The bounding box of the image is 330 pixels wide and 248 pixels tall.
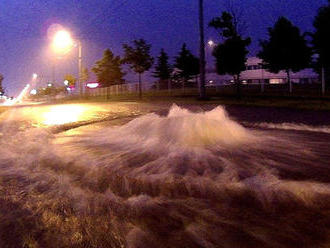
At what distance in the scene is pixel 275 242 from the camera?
352 cm

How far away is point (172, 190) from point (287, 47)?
98.2ft

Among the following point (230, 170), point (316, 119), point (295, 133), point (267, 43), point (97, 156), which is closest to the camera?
point (230, 170)

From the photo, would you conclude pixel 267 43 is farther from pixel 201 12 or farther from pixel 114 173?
pixel 114 173

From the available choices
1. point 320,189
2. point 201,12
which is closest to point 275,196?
point 320,189

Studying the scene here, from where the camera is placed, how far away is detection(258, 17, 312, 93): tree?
32531 mm

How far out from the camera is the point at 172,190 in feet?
17.6

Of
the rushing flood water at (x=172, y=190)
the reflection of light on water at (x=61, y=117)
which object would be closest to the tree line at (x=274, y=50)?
the reflection of light on water at (x=61, y=117)

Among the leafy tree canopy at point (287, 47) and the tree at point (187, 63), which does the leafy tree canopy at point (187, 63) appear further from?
the leafy tree canopy at point (287, 47)

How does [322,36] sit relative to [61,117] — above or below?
above

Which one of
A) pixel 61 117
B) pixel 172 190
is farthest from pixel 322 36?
pixel 172 190

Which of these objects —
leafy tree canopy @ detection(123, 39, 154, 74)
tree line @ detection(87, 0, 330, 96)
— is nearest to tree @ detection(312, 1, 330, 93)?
tree line @ detection(87, 0, 330, 96)

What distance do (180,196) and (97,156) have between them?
333 centimetres

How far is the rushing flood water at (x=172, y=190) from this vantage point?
3.76 metres

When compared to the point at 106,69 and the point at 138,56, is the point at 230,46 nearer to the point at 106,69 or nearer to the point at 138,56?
the point at 138,56
